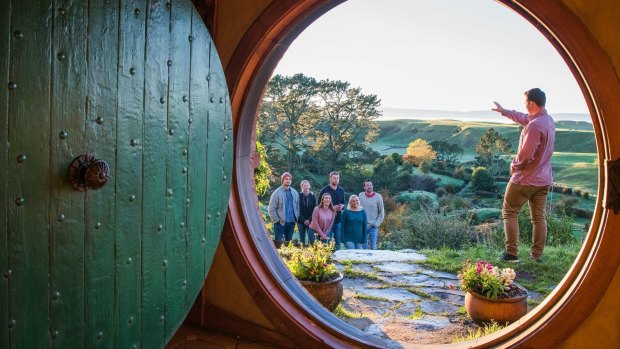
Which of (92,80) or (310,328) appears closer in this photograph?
(92,80)

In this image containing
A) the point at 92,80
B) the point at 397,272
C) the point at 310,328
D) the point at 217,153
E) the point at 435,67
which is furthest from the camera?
the point at 435,67

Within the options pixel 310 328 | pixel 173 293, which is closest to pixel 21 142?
pixel 173 293

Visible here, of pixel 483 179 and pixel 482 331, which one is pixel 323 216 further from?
pixel 483 179

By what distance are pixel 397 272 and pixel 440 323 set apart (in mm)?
1577

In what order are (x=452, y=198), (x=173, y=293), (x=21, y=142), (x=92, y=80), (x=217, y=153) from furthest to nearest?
(x=452, y=198) < (x=217, y=153) < (x=173, y=293) < (x=92, y=80) < (x=21, y=142)

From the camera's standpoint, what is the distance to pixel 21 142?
1.52 m

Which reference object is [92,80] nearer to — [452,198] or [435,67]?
[452,198]

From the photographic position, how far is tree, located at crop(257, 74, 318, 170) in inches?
584

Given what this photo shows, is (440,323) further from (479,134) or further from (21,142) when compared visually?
(479,134)

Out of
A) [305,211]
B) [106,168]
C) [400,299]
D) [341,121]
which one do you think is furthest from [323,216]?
[341,121]

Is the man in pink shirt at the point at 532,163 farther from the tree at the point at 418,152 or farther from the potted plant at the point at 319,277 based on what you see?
the tree at the point at 418,152

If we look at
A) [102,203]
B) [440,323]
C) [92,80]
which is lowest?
[440,323]

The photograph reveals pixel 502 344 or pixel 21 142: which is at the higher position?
pixel 21 142

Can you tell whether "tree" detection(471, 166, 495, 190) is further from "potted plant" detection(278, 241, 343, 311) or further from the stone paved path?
"potted plant" detection(278, 241, 343, 311)
